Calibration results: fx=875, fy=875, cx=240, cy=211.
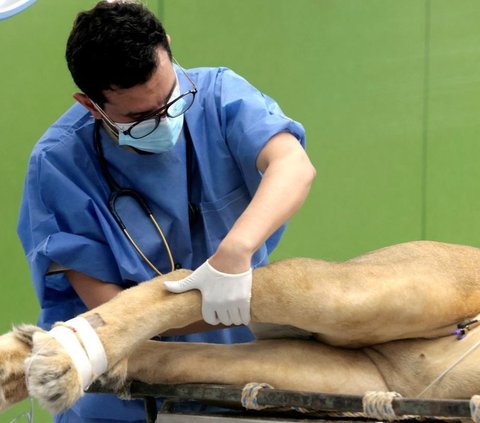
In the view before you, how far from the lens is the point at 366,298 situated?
1.33m

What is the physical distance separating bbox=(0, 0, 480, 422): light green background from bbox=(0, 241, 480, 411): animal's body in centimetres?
148

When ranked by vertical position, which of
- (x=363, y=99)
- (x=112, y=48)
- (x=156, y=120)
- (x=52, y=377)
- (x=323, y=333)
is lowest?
(x=363, y=99)

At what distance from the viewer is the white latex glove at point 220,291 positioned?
4.12 feet

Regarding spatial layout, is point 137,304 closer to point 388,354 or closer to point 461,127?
point 388,354

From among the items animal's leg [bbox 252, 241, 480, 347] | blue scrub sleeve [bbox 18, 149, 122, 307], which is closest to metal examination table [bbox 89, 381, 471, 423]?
animal's leg [bbox 252, 241, 480, 347]

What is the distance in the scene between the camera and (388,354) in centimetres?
141

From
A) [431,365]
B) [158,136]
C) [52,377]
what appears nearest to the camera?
[52,377]

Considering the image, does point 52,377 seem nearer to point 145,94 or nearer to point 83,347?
point 83,347

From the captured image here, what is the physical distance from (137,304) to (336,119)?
1.74 meters

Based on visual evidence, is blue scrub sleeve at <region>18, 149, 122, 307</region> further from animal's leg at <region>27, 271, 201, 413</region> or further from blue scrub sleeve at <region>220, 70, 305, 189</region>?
blue scrub sleeve at <region>220, 70, 305, 189</region>

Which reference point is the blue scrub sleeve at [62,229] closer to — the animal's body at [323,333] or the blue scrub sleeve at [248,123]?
the animal's body at [323,333]

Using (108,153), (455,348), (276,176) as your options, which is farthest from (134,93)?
(455,348)

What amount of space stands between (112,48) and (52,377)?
20.6 inches

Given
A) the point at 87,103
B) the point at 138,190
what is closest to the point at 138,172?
the point at 138,190
